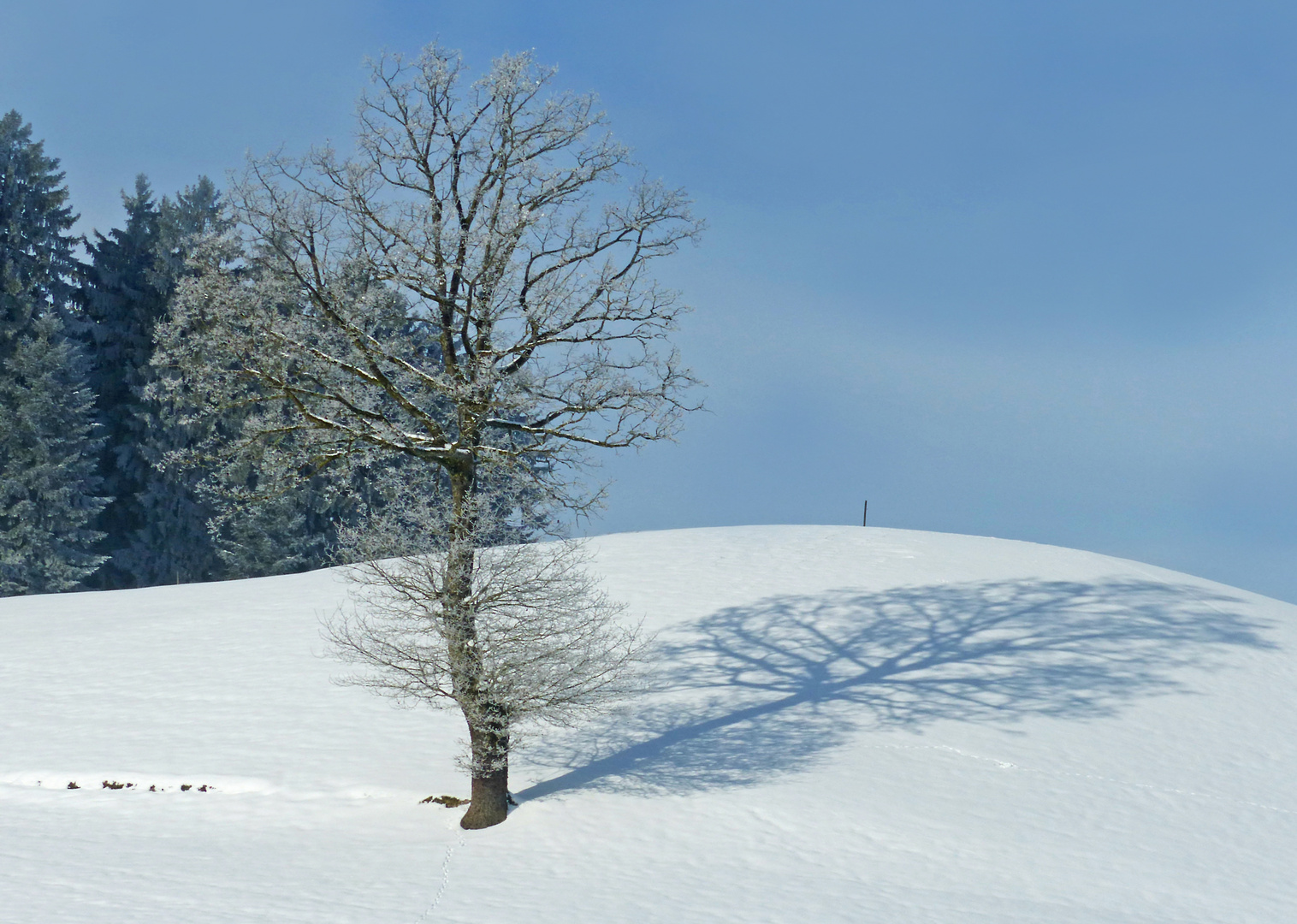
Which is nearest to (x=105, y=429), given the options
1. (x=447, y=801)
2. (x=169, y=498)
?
(x=169, y=498)

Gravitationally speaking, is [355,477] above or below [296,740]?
above

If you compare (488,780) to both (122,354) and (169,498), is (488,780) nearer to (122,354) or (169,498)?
(169,498)

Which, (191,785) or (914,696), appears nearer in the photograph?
(191,785)

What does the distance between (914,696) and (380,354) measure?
32.1ft

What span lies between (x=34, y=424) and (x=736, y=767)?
96.5 ft

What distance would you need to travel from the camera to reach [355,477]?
129ft

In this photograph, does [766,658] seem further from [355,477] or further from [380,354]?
[355,477]

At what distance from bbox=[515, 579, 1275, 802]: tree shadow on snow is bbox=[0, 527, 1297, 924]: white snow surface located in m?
0.07

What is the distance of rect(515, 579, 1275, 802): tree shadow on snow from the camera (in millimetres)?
14055

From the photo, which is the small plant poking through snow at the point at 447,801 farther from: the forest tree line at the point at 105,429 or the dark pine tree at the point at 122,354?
the dark pine tree at the point at 122,354

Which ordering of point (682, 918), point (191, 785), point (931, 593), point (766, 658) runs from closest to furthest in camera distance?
point (682, 918) < point (191, 785) < point (766, 658) < point (931, 593)

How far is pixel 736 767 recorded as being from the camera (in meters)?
13.3

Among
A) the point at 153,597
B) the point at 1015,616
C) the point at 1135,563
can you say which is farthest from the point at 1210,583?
the point at 153,597

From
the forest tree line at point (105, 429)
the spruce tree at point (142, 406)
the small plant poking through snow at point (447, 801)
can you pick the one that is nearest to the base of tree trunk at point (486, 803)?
the small plant poking through snow at point (447, 801)
